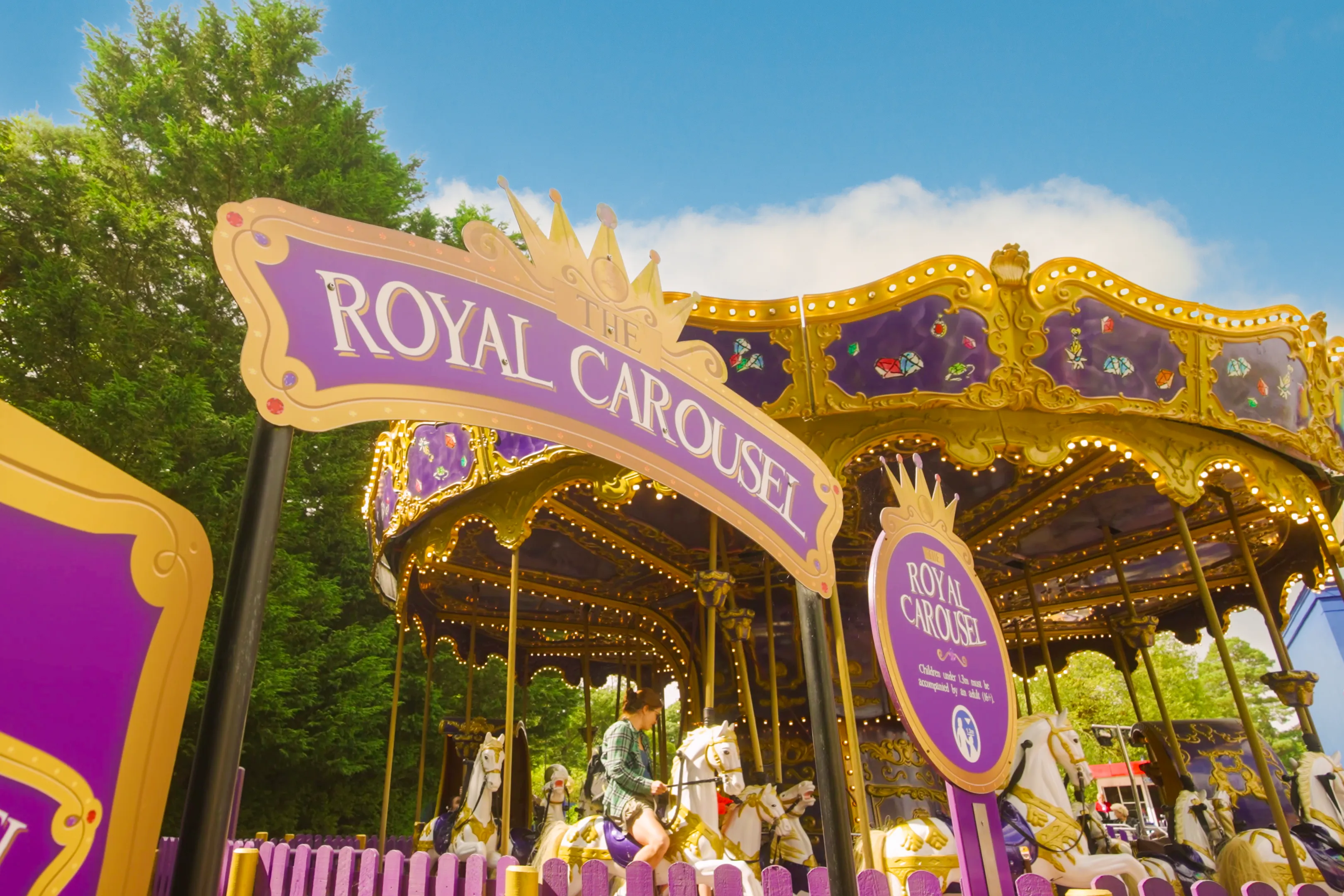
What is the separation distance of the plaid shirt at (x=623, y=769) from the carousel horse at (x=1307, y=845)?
4487 mm

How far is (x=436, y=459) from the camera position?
789 centimetres

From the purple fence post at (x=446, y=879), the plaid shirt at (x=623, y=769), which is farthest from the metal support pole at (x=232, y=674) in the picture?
the plaid shirt at (x=623, y=769)

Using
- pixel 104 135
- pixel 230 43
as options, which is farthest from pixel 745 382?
pixel 230 43

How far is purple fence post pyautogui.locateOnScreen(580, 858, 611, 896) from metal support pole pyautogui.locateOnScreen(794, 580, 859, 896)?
1.53 metres

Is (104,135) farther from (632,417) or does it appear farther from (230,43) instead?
(632,417)

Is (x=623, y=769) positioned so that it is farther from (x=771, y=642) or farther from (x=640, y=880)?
(x=771, y=642)

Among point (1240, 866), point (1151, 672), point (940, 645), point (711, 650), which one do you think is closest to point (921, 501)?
point (940, 645)

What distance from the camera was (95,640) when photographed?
1411 mm

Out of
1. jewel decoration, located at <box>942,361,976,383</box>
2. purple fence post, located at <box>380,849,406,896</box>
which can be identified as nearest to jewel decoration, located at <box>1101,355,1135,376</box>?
jewel decoration, located at <box>942,361,976,383</box>

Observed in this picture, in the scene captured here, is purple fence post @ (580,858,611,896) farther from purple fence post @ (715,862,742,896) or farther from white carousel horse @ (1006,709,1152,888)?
white carousel horse @ (1006,709,1152,888)

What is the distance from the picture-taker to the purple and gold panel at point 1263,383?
7.04 metres

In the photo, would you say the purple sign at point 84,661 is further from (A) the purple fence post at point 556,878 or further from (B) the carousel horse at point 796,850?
(B) the carousel horse at point 796,850

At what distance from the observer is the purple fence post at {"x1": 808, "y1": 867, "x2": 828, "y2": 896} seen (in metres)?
3.70

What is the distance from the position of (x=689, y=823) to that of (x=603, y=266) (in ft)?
11.5
